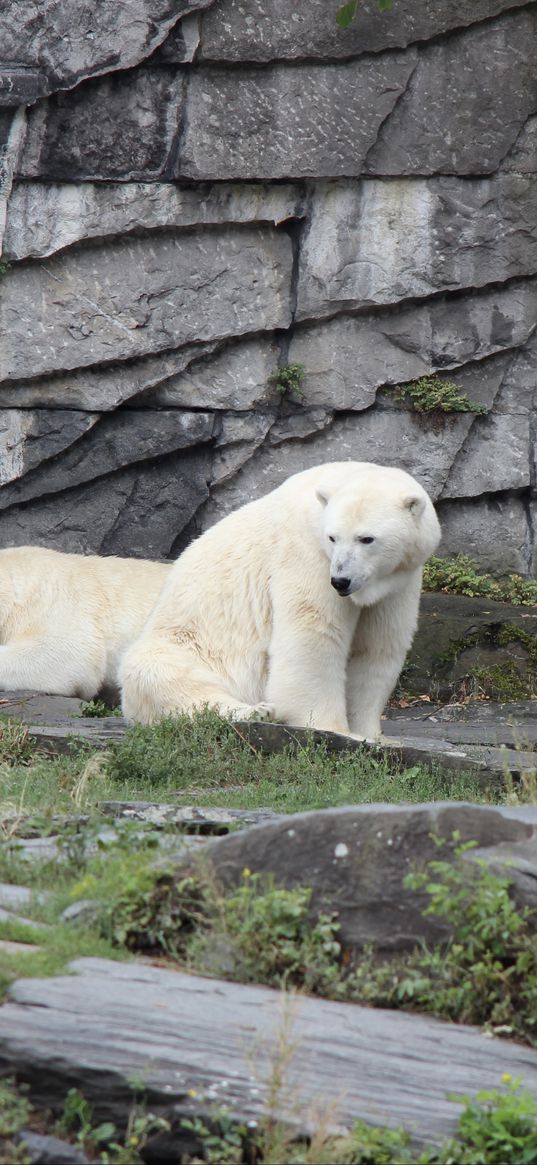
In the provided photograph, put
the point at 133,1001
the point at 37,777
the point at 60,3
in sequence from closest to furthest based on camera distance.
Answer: the point at 133,1001 → the point at 37,777 → the point at 60,3

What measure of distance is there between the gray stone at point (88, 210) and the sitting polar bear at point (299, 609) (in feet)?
16.4

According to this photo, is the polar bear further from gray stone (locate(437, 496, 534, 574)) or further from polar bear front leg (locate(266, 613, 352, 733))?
gray stone (locate(437, 496, 534, 574))

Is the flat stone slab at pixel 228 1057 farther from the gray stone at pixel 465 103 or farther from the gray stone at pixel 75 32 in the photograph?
the gray stone at pixel 465 103

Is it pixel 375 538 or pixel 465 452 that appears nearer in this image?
pixel 375 538

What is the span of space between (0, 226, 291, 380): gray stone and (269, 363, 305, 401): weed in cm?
51

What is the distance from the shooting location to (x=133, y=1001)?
330cm

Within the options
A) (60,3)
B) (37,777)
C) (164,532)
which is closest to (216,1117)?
(37,777)

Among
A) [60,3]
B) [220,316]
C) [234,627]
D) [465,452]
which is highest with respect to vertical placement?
[60,3]

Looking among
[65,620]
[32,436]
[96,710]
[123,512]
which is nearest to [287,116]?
[32,436]

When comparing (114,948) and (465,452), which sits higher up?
(465,452)

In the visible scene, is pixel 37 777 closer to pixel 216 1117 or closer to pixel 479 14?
pixel 216 1117

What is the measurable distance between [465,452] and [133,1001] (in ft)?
34.5

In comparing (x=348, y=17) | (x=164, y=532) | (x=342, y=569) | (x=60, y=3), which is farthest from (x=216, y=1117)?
(x=60, y=3)

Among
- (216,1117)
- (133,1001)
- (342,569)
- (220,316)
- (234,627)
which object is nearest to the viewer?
(216,1117)
